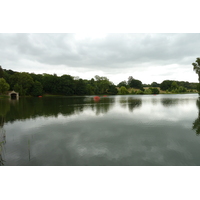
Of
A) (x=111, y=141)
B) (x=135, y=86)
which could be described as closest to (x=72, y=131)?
(x=111, y=141)

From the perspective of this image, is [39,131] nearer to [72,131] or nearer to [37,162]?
[72,131]

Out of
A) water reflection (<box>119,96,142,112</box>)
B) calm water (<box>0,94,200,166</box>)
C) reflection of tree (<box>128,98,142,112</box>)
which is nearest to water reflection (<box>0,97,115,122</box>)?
water reflection (<box>119,96,142,112</box>)

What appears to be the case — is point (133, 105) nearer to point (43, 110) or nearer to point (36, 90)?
point (43, 110)

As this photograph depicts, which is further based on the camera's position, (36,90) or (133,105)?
(36,90)

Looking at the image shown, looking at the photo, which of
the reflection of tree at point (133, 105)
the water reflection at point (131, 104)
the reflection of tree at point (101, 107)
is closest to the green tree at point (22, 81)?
the water reflection at point (131, 104)

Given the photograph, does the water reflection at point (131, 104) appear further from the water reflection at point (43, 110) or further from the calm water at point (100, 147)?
the calm water at point (100, 147)

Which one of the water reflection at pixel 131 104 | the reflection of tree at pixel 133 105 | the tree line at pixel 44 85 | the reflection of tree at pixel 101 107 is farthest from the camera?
the tree line at pixel 44 85

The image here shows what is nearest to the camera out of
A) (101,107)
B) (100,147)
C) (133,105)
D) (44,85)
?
(100,147)

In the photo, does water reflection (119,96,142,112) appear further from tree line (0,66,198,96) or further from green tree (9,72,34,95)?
green tree (9,72,34,95)

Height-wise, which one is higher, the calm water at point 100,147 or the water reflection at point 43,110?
the water reflection at point 43,110

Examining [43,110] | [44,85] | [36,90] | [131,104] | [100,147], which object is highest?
[44,85]

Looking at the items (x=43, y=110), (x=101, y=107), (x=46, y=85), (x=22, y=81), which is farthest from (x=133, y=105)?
(x=46, y=85)

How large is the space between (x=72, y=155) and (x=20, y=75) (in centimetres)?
8896

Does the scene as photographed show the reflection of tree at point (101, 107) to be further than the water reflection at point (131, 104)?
No
